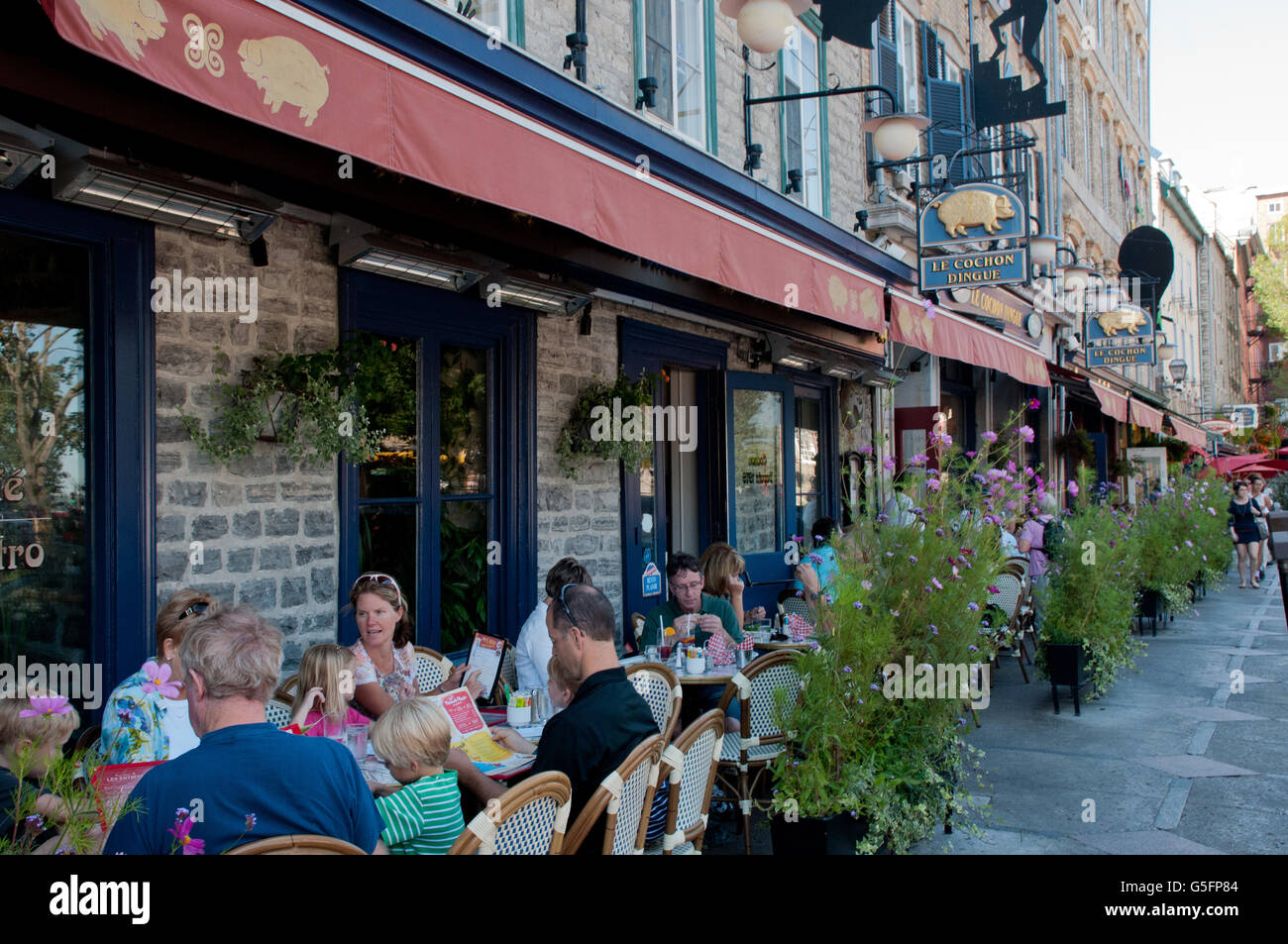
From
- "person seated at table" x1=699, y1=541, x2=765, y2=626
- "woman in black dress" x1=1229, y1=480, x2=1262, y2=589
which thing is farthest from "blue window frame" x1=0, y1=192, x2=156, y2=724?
"woman in black dress" x1=1229, y1=480, x2=1262, y2=589

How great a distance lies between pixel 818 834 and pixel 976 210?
7.94 m

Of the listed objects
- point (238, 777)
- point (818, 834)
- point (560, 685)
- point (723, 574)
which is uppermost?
point (723, 574)

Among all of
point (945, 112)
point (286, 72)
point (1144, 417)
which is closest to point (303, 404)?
point (286, 72)

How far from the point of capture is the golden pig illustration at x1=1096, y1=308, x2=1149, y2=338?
1986 centimetres

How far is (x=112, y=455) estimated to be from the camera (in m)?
4.14

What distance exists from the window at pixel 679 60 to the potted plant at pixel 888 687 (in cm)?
A: 471

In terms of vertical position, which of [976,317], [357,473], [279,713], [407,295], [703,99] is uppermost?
[703,99]

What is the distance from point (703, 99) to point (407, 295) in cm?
404

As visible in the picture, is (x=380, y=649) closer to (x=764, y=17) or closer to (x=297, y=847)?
(x=297, y=847)

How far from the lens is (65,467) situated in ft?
13.5

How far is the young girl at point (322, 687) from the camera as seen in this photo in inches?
144

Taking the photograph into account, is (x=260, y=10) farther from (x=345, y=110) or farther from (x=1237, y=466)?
(x=1237, y=466)

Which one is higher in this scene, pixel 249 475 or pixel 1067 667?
pixel 249 475
